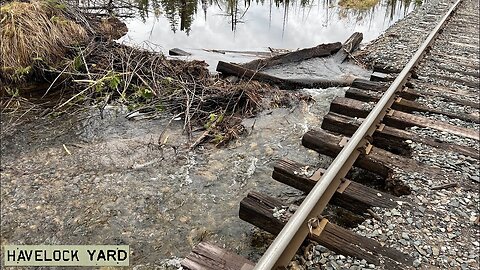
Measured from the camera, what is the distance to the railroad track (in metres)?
2.15

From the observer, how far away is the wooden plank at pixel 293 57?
6.55 metres

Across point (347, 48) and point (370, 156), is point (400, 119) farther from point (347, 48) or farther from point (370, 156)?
point (347, 48)

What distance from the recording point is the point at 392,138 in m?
3.42

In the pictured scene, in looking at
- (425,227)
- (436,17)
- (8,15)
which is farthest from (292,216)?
(436,17)

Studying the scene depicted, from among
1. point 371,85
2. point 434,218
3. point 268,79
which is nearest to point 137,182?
point 434,218

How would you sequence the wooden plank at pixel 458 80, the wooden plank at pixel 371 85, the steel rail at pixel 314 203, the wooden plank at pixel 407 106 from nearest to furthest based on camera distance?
the steel rail at pixel 314 203 → the wooden plank at pixel 407 106 → the wooden plank at pixel 371 85 → the wooden plank at pixel 458 80

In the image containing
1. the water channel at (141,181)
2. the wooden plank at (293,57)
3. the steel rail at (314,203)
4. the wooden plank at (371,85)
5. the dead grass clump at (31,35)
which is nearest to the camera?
the steel rail at (314,203)

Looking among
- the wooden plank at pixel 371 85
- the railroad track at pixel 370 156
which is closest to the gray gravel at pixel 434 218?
the railroad track at pixel 370 156

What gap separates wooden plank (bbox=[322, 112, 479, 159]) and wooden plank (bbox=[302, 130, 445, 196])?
270 mm

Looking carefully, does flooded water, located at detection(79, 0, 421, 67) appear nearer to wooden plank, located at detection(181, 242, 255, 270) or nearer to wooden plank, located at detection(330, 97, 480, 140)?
wooden plank, located at detection(330, 97, 480, 140)

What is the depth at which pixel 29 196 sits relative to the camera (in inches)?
135

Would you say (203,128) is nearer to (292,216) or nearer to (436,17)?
(292,216)

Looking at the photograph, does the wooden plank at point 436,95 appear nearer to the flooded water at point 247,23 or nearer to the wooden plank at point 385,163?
the wooden plank at point 385,163

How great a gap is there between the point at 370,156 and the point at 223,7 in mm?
11703
